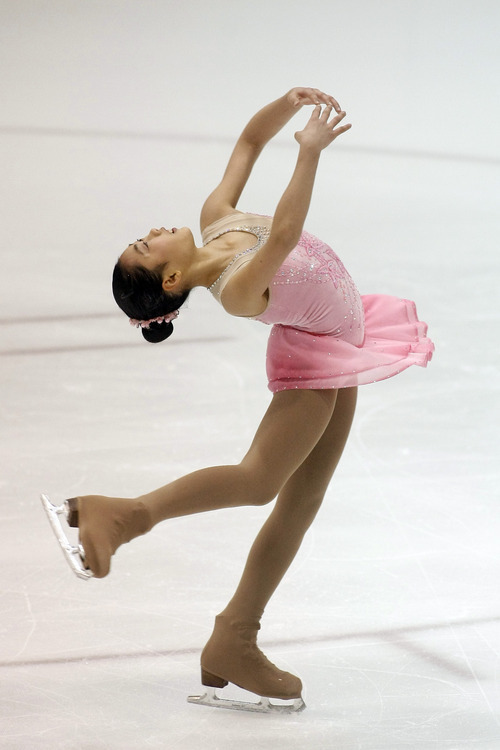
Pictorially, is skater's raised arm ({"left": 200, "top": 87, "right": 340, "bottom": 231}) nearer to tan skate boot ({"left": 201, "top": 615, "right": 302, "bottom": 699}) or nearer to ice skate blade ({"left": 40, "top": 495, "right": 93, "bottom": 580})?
ice skate blade ({"left": 40, "top": 495, "right": 93, "bottom": 580})

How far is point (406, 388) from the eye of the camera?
170 inches

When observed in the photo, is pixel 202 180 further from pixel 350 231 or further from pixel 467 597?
pixel 467 597

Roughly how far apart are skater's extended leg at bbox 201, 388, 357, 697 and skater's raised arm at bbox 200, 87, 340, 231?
1.62 feet

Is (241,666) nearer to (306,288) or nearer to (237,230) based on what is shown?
(306,288)

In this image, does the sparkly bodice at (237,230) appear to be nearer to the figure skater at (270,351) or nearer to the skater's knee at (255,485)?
the figure skater at (270,351)

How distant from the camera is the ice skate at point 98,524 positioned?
2014 millimetres

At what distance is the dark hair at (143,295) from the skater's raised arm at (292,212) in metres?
0.19

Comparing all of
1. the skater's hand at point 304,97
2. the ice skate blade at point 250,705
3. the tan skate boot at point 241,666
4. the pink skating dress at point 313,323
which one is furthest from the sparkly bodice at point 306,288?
the ice skate blade at point 250,705

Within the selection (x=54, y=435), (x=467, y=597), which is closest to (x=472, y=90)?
(x=54, y=435)

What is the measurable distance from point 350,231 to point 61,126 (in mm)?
1468

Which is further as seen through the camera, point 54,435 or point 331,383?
point 54,435

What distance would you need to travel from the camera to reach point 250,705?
7.65 ft

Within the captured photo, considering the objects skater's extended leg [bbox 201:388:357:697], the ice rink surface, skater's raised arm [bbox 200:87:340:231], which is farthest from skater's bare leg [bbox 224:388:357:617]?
skater's raised arm [bbox 200:87:340:231]

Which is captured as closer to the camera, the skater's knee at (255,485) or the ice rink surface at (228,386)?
the skater's knee at (255,485)
